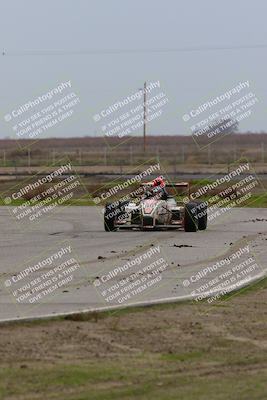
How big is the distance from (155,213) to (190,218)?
94 cm

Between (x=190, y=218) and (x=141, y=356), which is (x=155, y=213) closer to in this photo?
(x=190, y=218)

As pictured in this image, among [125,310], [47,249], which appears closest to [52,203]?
[47,249]

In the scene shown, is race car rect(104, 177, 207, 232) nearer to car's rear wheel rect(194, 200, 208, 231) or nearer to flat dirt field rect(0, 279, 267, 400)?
car's rear wheel rect(194, 200, 208, 231)

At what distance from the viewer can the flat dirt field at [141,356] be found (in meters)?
8.38

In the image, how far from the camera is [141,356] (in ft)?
31.9

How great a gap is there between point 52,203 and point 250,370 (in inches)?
1446

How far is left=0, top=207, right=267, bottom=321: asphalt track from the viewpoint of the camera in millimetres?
13938

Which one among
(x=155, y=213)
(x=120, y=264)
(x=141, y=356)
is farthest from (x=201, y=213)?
(x=141, y=356)

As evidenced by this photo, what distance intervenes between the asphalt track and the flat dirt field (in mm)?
842

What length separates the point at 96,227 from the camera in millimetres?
29953

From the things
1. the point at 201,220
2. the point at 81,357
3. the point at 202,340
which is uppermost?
the point at 81,357

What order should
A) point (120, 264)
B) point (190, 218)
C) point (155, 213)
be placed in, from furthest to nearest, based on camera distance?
point (155, 213), point (190, 218), point (120, 264)

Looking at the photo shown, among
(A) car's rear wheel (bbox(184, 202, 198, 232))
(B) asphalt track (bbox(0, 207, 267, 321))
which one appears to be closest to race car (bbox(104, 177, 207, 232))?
(A) car's rear wheel (bbox(184, 202, 198, 232))

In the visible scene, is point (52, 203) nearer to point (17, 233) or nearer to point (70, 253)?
point (17, 233)
